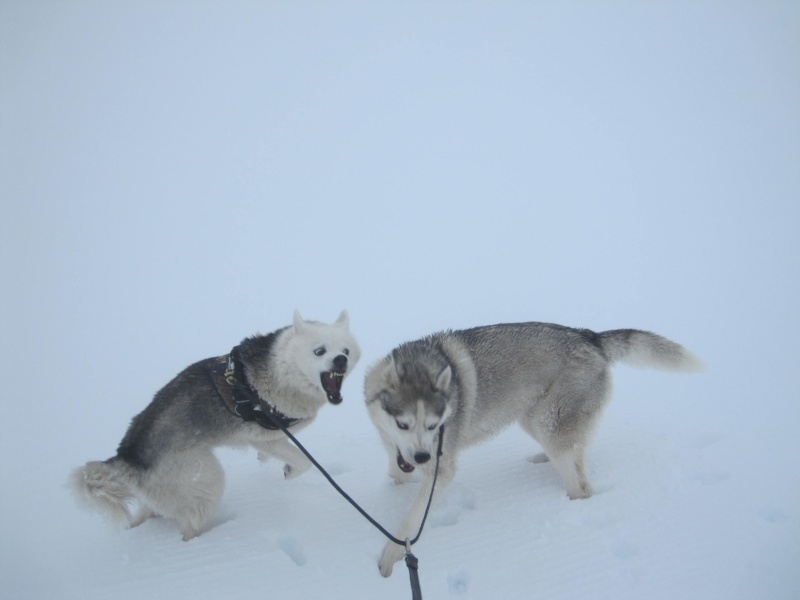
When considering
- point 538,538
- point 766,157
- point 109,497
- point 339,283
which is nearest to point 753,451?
point 538,538

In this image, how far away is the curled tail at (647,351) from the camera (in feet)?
14.6

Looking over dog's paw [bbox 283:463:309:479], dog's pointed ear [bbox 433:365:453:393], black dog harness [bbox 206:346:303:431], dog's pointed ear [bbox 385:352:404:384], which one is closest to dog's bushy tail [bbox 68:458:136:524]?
black dog harness [bbox 206:346:303:431]

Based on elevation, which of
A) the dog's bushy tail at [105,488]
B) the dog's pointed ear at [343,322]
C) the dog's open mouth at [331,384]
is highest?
the dog's pointed ear at [343,322]

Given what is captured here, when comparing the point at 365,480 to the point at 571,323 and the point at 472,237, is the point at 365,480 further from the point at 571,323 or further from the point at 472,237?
the point at 472,237

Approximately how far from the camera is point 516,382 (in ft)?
14.4

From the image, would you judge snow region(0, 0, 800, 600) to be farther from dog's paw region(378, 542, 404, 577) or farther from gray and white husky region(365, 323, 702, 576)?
gray and white husky region(365, 323, 702, 576)

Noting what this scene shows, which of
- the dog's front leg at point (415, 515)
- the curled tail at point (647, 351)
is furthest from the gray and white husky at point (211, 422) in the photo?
the curled tail at point (647, 351)

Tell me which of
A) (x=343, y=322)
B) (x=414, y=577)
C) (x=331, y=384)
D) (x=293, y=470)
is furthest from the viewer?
(x=343, y=322)

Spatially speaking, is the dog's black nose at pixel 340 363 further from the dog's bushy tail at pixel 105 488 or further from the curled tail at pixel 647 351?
the curled tail at pixel 647 351

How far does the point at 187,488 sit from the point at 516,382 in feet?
10.6

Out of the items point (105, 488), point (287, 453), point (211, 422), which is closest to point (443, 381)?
point (287, 453)

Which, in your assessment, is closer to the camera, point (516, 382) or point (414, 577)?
point (414, 577)

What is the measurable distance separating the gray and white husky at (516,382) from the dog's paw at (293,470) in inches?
37.0

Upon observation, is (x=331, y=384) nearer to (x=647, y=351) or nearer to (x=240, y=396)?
(x=240, y=396)
